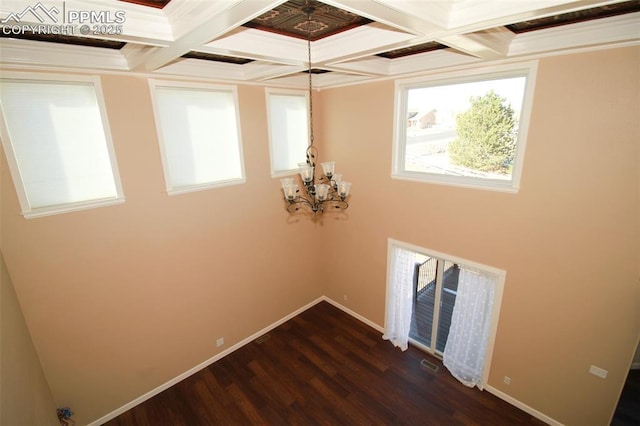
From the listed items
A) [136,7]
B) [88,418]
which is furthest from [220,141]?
[88,418]

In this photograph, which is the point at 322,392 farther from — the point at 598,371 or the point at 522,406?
the point at 598,371

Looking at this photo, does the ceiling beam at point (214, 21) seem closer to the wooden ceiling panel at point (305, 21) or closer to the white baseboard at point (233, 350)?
the wooden ceiling panel at point (305, 21)

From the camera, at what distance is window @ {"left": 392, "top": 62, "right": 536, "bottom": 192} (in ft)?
11.1

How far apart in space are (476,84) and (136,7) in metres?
3.69

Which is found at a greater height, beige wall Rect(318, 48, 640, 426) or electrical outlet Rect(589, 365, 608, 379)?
beige wall Rect(318, 48, 640, 426)

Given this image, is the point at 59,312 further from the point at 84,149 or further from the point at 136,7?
the point at 136,7

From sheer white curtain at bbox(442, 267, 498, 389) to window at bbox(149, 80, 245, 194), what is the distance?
12.6 feet

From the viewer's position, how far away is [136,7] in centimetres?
196

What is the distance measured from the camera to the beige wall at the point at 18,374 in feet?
6.85

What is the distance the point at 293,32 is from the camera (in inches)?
106

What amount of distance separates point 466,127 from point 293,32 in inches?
101

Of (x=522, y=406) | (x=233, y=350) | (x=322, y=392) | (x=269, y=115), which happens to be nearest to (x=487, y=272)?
(x=522, y=406)

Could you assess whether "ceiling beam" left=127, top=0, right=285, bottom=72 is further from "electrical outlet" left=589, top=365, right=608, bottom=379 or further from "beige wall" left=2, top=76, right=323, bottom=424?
"electrical outlet" left=589, top=365, right=608, bottom=379

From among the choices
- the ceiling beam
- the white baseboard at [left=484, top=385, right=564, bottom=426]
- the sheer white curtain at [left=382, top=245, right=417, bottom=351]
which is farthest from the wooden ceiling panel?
the white baseboard at [left=484, top=385, right=564, bottom=426]
